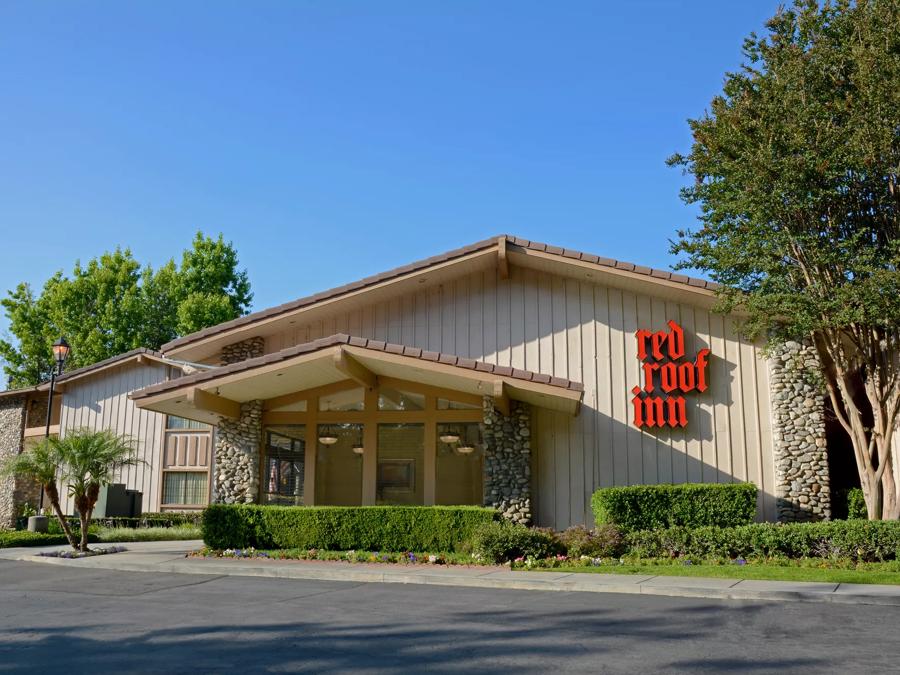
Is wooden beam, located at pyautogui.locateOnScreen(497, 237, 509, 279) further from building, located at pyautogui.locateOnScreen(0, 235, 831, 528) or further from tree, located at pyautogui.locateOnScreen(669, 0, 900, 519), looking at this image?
tree, located at pyautogui.locateOnScreen(669, 0, 900, 519)

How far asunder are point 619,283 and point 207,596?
11528mm

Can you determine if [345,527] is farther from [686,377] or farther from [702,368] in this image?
[702,368]

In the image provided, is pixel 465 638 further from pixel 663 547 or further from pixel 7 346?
pixel 7 346

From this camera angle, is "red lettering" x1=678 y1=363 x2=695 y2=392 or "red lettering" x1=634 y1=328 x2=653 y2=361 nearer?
"red lettering" x1=678 y1=363 x2=695 y2=392

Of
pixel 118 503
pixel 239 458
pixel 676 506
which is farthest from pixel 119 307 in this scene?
pixel 676 506

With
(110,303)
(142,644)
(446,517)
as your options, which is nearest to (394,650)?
(142,644)

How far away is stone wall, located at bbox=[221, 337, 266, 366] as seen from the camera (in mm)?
20125

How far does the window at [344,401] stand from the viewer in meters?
18.7

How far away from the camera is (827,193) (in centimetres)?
1511

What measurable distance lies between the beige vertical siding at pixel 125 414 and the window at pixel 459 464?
1215 cm

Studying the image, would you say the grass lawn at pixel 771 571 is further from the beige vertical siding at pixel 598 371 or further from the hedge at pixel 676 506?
the beige vertical siding at pixel 598 371

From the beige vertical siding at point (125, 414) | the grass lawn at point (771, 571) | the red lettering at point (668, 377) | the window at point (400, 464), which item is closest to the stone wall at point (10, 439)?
the beige vertical siding at point (125, 414)

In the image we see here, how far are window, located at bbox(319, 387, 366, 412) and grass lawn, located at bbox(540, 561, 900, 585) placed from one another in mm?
6930

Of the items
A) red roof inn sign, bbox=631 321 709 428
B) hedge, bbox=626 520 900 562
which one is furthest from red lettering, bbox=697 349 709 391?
hedge, bbox=626 520 900 562
